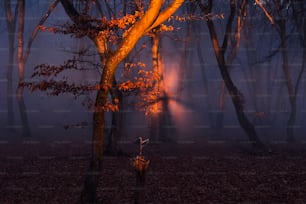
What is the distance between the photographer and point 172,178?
38.6 ft

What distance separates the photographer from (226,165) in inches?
548

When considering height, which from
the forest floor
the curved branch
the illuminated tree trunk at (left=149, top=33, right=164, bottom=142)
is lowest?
the forest floor

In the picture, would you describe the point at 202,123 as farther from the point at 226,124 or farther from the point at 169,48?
the point at 169,48

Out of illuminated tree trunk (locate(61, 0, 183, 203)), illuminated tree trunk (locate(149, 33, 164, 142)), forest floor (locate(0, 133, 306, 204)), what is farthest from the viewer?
illuminated tree trunk (locate(149, 33, 164, 142))

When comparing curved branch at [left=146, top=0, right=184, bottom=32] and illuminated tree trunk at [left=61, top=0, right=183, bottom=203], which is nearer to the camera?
illuminated tree trunk at [left=61, top=0, right=183, bottom=203]

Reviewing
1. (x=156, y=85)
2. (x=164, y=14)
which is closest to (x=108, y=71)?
(x=164, y=14)

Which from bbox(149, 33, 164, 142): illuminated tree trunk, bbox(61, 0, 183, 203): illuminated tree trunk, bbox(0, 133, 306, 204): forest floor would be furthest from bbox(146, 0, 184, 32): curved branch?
bbox(149, 33, 164, 142): illuminated tree trunk

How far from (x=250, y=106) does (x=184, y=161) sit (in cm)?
3167

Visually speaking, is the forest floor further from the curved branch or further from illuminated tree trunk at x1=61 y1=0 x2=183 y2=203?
the curved branch

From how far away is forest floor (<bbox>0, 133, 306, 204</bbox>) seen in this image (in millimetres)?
9875

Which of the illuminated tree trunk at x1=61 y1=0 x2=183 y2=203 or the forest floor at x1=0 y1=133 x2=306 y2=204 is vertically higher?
the illuminated tree trunk at x1=61 y1=0 x2=183 y2=203

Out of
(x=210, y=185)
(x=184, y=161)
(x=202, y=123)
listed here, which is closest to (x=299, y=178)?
(x=210, y=185)

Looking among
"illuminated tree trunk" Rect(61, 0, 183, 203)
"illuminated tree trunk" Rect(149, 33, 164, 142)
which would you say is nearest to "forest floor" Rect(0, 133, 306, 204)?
"illuminated tree trunk" Rect(61, 0, 183, 203)

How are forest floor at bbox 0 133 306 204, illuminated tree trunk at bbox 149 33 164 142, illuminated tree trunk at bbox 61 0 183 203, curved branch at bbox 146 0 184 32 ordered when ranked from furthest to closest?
illuminated tree trunk at bbox 149 33 164 142 < forest floor at bbox 0 133 306 204 < curved branch at bbox 146 0 184 32 < illuminated tree trunk at bbox 61 0 183 203
